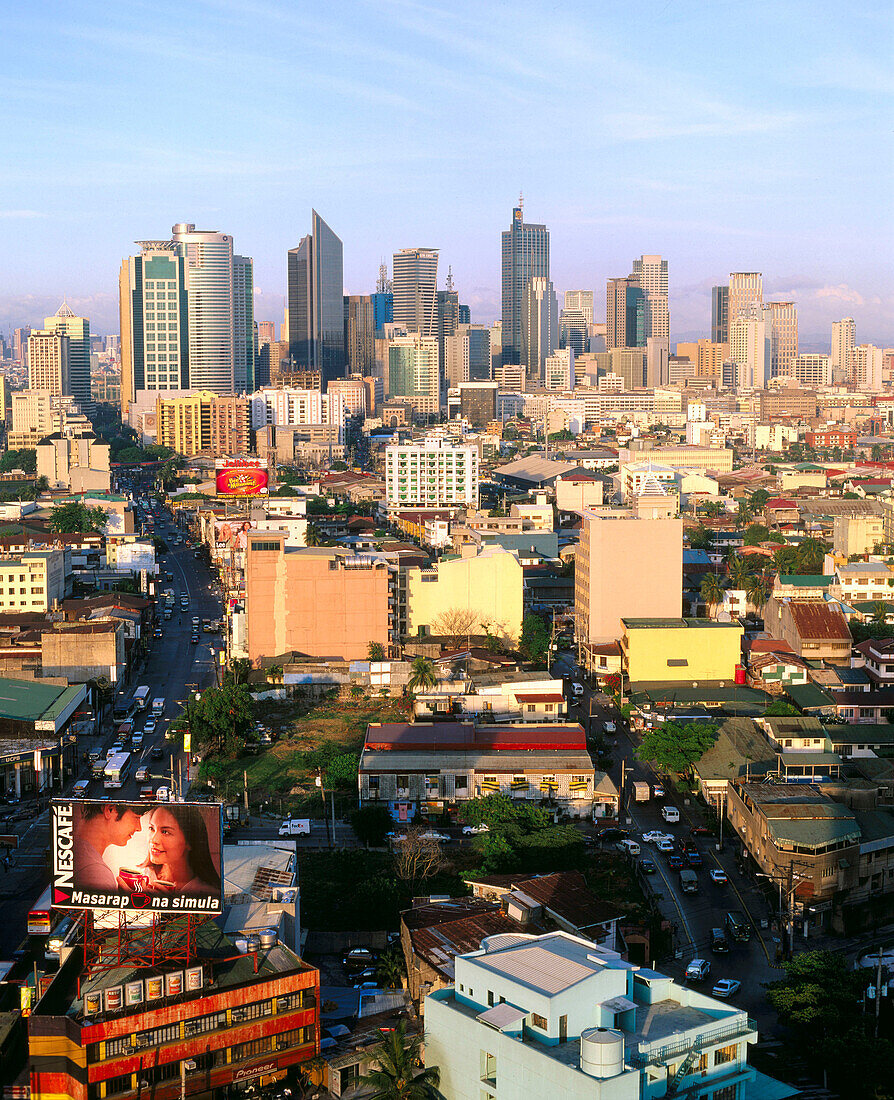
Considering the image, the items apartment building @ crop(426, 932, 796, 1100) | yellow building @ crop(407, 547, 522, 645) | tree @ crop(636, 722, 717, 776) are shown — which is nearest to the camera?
apartment building @ crop(426, 932, 796, 1100)

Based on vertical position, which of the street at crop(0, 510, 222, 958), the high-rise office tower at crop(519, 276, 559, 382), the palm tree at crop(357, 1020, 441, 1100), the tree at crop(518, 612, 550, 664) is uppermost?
the high-rise office tower at crop(519, 276, 559, 382)

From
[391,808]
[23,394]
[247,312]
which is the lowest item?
[391,808]

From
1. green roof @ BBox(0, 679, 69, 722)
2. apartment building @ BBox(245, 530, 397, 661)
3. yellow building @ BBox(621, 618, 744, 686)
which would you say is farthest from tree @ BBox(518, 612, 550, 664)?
green roof @ BBox(0, 679, 69, 722)

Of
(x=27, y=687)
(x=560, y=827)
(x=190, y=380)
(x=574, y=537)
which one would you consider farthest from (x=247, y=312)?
(x=560, y=827)

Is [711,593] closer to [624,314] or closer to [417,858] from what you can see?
[417,858]

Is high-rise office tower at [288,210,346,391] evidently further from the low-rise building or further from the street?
the low-rise building

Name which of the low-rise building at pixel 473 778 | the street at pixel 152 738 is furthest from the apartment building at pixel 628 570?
the low-rise building at pixel 473 778

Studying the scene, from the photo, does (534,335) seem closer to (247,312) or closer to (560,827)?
(247,312)
